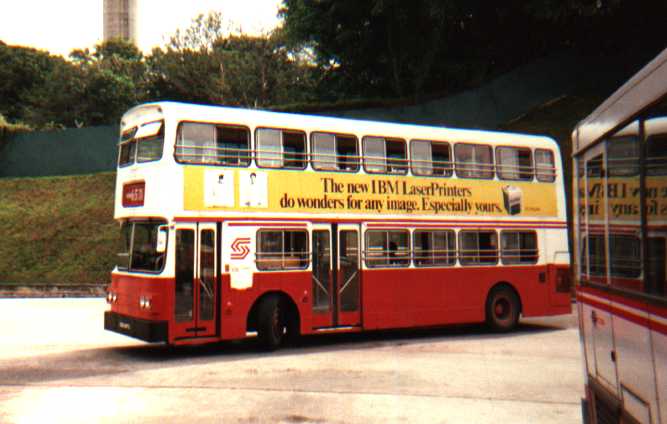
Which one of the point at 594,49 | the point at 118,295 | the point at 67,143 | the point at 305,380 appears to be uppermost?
the point at 594,49

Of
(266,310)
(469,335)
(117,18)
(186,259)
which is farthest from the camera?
(117,18)

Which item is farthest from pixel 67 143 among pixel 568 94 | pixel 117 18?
pixel 117 18

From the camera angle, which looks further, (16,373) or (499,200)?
(499,200)

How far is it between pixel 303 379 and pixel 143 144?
17.2 ft

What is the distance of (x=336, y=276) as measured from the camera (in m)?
14.9

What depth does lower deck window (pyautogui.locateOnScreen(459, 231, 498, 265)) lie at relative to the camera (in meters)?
16.5

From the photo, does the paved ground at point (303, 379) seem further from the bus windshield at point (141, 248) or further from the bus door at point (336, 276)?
the bus windshield at point (141, 248)

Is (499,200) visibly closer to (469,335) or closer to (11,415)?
(469,335)

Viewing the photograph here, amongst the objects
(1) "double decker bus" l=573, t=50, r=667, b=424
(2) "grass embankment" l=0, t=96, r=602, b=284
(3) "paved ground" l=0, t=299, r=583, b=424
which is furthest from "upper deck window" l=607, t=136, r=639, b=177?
(2) "grass embankment" l=0, t=96, r=602, b=284

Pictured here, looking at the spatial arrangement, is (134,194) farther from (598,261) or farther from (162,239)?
(598,261)

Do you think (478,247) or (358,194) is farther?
(478,247)

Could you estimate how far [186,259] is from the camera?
43.3 ft

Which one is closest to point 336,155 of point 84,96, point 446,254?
point 446,254

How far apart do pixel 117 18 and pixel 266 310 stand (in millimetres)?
127848
